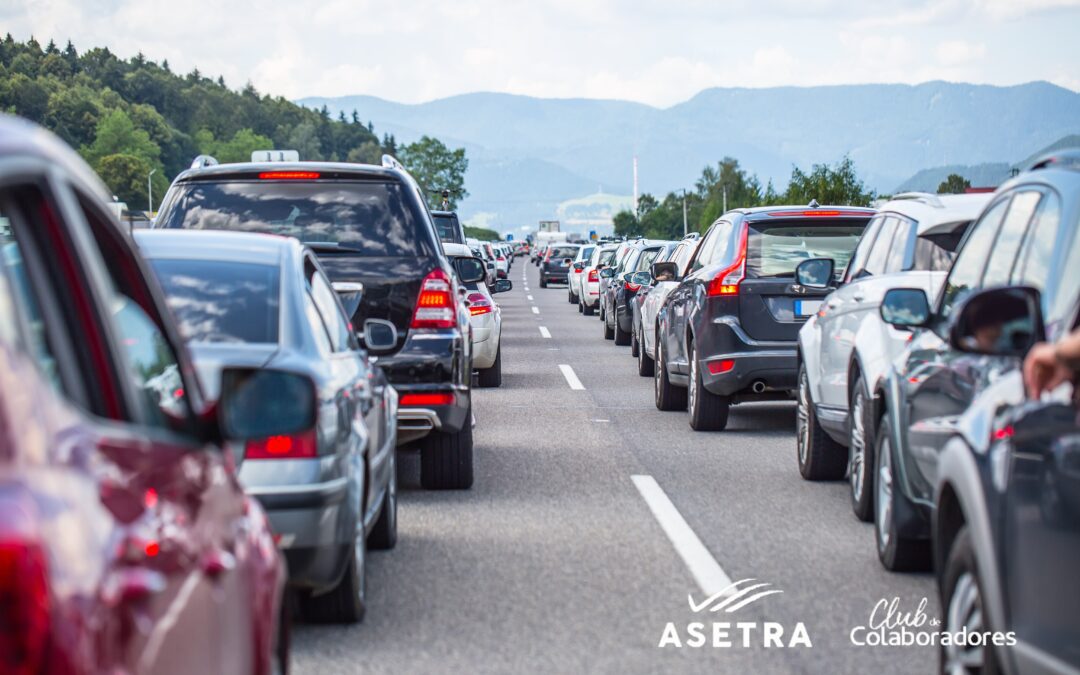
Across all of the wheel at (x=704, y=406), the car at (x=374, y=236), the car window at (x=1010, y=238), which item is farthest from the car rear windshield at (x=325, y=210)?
the car window at (x=1010, y=238)

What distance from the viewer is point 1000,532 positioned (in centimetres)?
412

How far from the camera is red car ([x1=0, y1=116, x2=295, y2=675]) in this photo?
1.98 metres

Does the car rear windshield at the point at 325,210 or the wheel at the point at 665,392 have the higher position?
the car rear windshield at the point at 325,210

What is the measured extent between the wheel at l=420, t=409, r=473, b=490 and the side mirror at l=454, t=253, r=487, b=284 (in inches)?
164

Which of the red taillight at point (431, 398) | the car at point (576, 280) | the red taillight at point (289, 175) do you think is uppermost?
the red taillight at point (289, 175)

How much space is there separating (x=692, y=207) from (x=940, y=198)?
569 feet

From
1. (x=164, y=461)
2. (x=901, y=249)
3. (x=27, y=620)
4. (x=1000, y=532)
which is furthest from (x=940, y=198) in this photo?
(x=27, y=620)

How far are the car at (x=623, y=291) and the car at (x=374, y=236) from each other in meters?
12.5

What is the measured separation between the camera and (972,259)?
650cm

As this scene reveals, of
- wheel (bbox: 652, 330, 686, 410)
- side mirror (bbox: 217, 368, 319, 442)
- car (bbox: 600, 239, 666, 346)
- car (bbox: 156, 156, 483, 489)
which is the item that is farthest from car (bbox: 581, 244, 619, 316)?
side mirror (bbox: 217, 368, 319, 442)

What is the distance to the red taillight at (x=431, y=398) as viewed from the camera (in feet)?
31.0

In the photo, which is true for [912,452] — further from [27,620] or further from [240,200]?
[27,620]

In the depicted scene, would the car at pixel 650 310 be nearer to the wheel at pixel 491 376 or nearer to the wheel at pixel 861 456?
the wheel at pixel 491 376

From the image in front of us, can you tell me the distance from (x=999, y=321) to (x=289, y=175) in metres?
6.00
